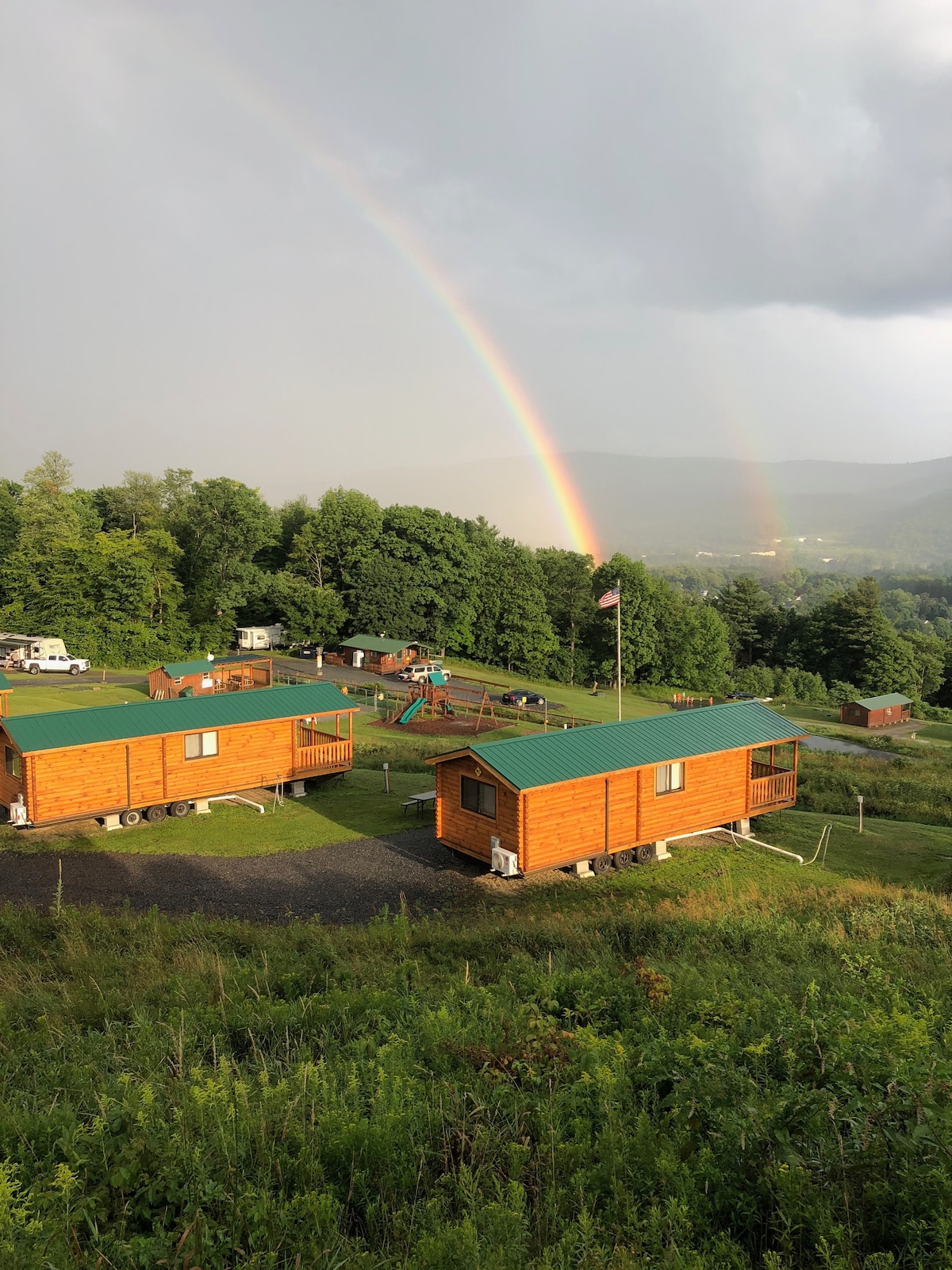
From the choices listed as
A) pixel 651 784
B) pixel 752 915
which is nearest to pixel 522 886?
pixel 651 784

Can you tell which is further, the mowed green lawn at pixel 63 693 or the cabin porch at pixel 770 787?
the mowed green lawn at pixel 63 693

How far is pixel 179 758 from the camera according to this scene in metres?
22.4

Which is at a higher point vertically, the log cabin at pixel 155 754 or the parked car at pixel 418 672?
the log cabin at pixel 155 754

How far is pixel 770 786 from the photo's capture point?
22844 millimetres

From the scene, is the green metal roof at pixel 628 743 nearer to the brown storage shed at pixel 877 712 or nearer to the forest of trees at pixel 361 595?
the brown storage shed at pixel 877 712

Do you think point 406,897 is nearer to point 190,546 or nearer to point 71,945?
point 71,945

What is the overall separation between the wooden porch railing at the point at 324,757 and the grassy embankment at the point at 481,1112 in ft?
45.3

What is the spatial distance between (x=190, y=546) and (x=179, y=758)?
59.7 metres

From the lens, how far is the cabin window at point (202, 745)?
74.4 feet

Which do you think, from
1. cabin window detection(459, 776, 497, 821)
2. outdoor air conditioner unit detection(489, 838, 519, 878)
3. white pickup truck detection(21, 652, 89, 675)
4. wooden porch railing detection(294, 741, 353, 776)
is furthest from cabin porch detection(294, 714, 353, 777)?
white pickup truck detection(21, 652, 89, 675)

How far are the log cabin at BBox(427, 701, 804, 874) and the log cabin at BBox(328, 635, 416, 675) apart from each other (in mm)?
38622

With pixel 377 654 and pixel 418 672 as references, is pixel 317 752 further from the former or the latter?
pixel 377 654

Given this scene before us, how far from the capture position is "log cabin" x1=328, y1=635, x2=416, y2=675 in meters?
59.0

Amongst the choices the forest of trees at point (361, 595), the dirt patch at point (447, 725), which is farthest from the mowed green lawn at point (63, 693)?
the dirt patch at point (447, 725)
